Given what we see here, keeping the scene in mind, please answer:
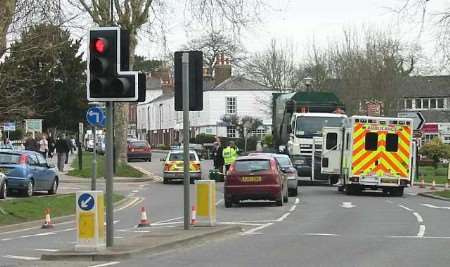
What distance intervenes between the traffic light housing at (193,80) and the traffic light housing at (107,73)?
11.7 feet

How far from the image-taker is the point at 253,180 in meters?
25.8

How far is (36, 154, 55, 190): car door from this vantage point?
29255mm

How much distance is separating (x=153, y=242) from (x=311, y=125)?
83.6 feet

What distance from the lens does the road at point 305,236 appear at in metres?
13.1

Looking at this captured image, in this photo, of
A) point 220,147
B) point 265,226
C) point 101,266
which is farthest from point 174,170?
point 101,266

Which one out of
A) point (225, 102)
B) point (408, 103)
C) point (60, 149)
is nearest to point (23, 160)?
point (60, 149)

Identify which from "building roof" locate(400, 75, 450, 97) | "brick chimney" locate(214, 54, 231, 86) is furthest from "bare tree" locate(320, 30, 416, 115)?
"brick chimney" locate(214, 54, 231, 86)

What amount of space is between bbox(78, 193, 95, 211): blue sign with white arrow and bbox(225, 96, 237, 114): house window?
84.5 meters

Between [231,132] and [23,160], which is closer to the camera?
[23,160]

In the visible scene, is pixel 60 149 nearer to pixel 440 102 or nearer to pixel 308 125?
pixel 308 125

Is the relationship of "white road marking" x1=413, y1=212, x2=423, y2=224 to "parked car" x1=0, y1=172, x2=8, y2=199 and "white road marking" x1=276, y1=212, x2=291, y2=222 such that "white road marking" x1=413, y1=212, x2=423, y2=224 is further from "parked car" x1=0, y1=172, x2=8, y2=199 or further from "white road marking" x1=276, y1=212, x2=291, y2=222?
"parked car" x1=0, y1=172, x2=8, y2=199

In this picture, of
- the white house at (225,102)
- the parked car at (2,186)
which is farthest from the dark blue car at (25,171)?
the white house at (225,102)

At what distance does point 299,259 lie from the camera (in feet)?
43.4

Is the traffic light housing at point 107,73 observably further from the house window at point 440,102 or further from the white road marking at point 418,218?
the house window at point 440,102
